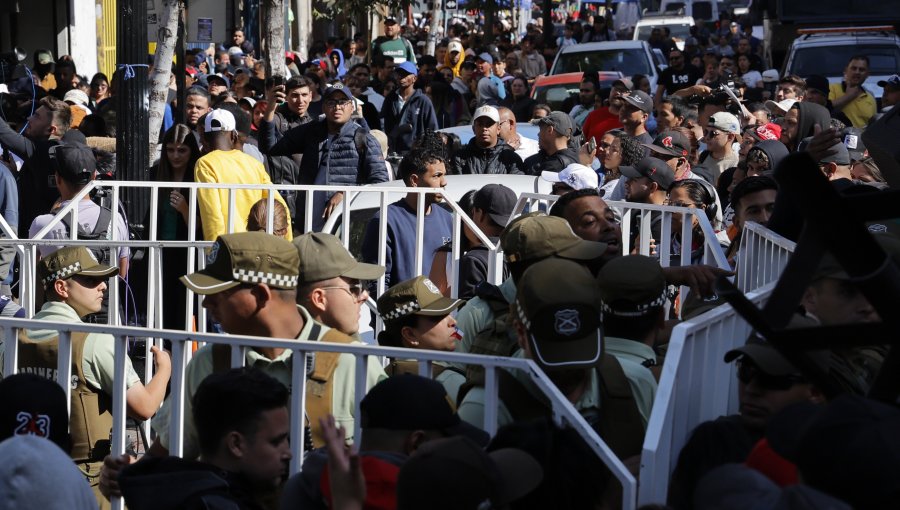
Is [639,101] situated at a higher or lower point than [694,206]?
higher

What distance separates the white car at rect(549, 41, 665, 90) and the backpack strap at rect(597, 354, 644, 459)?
18.2m

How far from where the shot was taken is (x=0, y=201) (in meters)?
9.38

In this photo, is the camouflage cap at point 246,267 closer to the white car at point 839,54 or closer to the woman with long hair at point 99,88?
the woman with long hair at point 99,88

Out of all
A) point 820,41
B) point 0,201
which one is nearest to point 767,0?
point 820,41

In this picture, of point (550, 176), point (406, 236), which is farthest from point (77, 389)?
point (550, 176)

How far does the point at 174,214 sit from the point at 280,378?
4.61 m

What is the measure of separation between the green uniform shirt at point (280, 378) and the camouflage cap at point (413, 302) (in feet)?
3.09

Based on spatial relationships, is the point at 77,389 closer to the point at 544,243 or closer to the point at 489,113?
the point at 544,243

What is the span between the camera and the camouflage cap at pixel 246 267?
442cm

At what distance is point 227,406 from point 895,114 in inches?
106

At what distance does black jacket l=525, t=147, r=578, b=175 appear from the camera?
1066cm

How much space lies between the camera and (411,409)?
11.1 ft

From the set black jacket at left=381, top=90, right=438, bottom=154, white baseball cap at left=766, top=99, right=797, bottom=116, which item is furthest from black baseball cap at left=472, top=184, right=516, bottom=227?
black jacket at left=381, top=90, right=438, bottom=154

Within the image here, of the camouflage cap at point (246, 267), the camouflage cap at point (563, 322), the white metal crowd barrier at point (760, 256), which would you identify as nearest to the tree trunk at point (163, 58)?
the white metal crowd barrier at point (760, 256)
